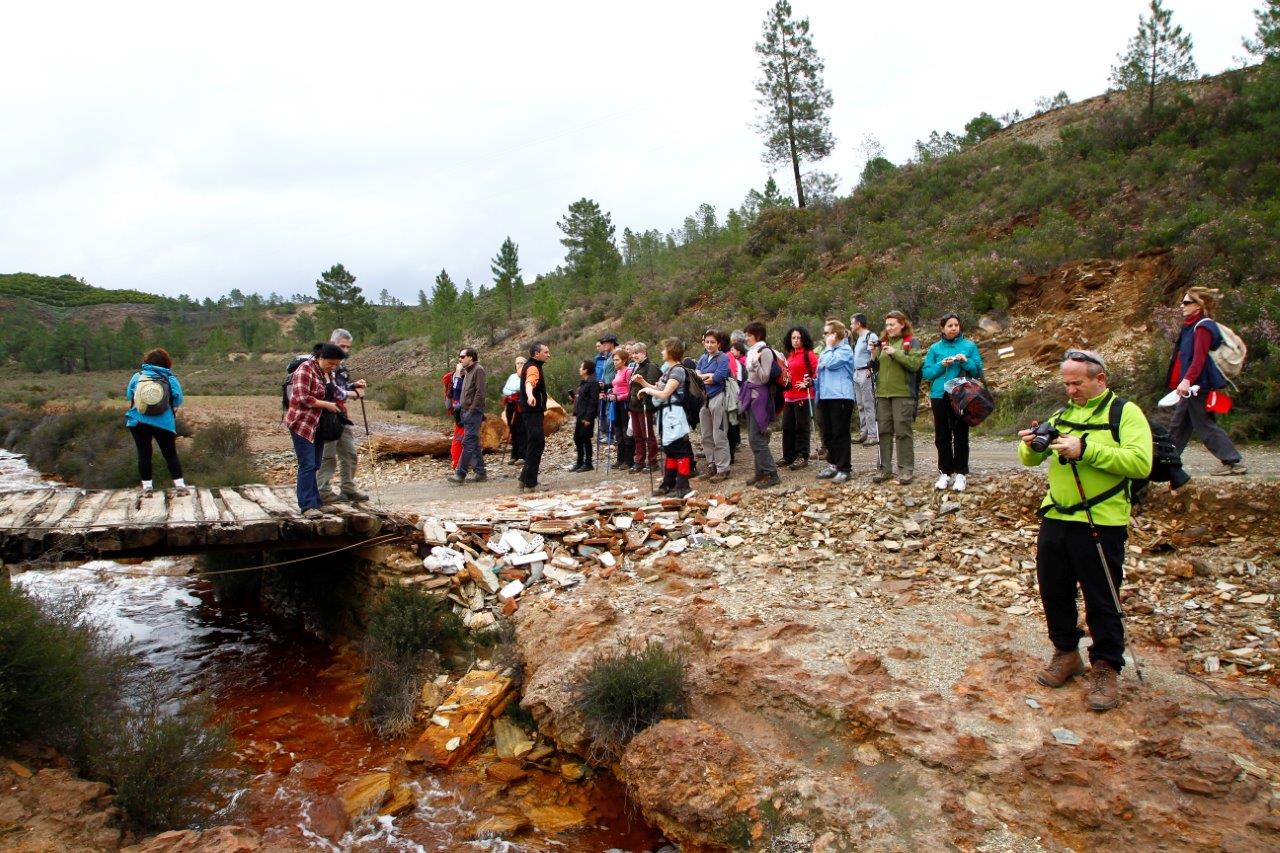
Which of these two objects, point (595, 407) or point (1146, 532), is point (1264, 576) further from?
point (595, 407)

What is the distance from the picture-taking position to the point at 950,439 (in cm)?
720

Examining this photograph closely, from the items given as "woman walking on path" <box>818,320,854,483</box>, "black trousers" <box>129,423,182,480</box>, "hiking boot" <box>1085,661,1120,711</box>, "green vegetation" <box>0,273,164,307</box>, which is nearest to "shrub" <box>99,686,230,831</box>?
"black trousers" <box>129,423,182,480</box>

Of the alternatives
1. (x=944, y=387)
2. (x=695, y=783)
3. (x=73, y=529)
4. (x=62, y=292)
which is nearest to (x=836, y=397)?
(x=944, y=387)

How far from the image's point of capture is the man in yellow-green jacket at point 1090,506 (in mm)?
3805

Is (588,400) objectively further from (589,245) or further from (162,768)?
(589,245)

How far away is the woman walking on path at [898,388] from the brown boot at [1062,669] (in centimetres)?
325

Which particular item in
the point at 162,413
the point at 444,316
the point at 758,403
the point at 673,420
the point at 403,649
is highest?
the point at 444,316

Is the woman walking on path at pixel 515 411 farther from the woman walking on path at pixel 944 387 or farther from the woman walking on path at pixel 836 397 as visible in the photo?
the woman walking on path at pixel 944 387

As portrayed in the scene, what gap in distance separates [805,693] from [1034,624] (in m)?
1.87

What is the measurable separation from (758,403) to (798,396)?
29.7 inches

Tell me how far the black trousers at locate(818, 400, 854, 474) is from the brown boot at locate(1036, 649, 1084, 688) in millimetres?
3885

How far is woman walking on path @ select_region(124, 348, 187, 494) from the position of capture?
7840 mm

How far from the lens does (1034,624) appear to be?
5332mm

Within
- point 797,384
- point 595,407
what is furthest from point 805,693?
point 595,407
